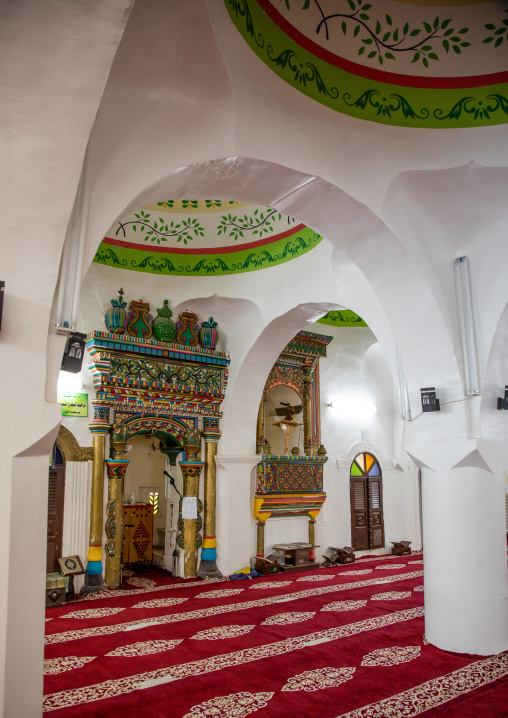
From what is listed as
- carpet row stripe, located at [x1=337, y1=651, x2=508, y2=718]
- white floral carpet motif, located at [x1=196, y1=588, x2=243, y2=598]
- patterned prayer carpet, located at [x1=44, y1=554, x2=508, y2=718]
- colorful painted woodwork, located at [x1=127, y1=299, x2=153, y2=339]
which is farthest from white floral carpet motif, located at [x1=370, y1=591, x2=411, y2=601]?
colorful painted woodwork, located at [x1=127, y1=299, x2=153, y2=339]

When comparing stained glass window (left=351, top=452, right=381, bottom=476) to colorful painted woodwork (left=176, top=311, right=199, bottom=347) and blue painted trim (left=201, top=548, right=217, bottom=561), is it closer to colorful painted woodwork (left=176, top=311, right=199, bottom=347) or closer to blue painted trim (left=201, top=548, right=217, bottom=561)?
blue painted trim (left=201, top=548, right=217, bottom=561)

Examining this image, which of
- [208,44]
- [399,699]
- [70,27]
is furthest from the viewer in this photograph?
[399,699]

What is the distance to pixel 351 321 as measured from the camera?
33.7ft

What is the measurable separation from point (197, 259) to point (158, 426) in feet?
8.26

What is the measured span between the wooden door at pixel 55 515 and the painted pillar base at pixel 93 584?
465 millimetres

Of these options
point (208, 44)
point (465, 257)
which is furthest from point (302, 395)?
point (208, 44)

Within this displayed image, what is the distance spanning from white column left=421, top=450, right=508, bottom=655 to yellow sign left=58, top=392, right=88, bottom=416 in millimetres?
4785

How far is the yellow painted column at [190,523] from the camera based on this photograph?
27.4 feet

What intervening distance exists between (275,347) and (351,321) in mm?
2457

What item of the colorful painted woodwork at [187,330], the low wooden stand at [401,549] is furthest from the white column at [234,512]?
the low wooden stand at [401,549]

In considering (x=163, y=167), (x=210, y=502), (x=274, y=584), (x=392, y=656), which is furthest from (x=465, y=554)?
(x=210, y=502)

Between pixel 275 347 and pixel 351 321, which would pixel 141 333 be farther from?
pixel 351 321

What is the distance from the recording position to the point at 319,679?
13.9ft

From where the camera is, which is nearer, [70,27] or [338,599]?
[70,27]
